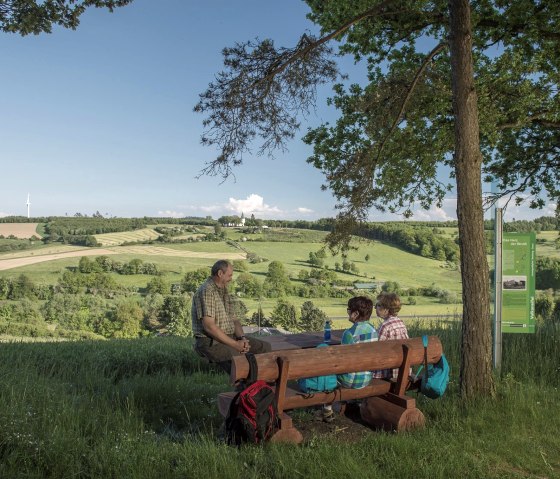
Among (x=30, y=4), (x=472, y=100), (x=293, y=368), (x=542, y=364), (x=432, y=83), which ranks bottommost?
(x=542, y=364)

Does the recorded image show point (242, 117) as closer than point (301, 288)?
Yes

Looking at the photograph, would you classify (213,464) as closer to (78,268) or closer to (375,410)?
(375,410)

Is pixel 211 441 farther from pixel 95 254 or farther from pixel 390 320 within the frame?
pixel 95 254

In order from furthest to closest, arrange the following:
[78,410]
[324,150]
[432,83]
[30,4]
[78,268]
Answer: [78,268], [324,150], [432,83], [30,4], [78,410]

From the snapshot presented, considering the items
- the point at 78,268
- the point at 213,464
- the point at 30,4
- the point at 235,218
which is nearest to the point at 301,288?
the point at 235,218

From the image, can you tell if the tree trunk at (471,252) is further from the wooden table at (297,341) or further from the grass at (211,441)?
the wooden table at (297,341)

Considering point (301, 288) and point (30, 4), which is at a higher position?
point (30, 4)

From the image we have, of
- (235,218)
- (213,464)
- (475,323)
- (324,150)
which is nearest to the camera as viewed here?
(213,464)

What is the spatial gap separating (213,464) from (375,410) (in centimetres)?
194

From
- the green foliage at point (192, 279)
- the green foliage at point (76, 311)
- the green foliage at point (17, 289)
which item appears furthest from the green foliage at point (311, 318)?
A: the green foliage at point (17, 289)

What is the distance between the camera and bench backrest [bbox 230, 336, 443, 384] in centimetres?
412

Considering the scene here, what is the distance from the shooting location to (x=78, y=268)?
74.8m

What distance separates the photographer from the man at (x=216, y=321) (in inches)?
222

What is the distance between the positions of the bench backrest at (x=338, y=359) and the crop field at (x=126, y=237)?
76505 mm
